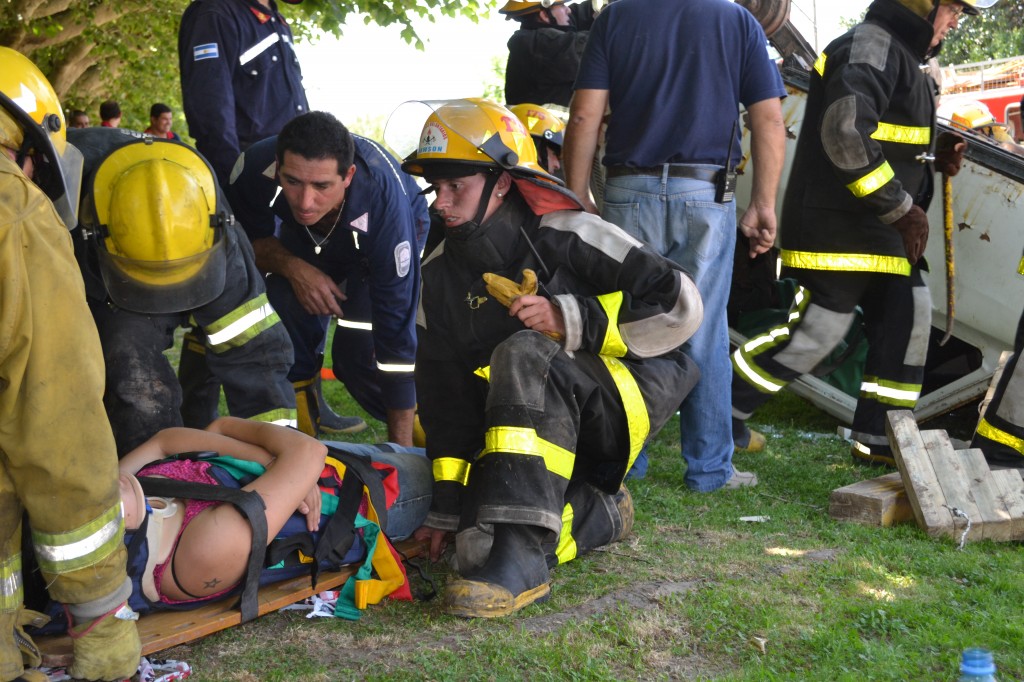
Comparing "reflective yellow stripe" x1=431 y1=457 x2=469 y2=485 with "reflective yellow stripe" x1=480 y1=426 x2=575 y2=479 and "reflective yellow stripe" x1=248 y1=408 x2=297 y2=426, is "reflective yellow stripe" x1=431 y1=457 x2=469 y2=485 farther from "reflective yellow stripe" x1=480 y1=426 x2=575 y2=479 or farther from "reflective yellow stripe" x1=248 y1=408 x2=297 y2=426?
"reflective yellow stripe" x1=248 y1=408 x2=297 y2=426

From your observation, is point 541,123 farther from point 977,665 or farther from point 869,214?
point 977,665

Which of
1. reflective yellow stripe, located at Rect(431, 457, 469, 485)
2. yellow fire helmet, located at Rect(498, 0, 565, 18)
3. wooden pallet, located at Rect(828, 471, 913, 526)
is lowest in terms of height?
wooden pallet, located at Rect(828, 471, 913, 526)

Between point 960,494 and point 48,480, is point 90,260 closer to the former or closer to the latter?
point 48,480

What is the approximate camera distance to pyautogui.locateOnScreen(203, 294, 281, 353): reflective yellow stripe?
3.62 meters

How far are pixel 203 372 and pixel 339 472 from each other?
4.63 feet

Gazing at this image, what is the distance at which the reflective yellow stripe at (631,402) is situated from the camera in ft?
11.1

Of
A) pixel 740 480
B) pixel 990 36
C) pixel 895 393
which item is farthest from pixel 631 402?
pixel 990 36

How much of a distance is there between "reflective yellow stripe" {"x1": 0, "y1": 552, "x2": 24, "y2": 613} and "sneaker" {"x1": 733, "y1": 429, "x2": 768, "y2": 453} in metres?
3.48

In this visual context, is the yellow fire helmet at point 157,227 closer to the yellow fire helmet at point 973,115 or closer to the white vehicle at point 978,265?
the white vehicle at point 978,265

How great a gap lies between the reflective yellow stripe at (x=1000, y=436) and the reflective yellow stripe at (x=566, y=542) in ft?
6.20

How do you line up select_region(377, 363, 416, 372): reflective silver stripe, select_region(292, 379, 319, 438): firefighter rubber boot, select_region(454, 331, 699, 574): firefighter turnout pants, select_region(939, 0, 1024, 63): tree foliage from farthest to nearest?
select_region(939, 0, 1024, 63): tree foliage < select_region(292, 379, 319, 438): firefighter rubber boot < select_region(377, 363, 416, 372): reflective silver stripe < select_region(454, 331, 699, 574): firefighter turnout pants

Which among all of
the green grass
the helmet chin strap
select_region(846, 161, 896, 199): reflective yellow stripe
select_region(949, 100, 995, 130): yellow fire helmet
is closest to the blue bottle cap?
the green grass

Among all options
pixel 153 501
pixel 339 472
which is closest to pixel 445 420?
pixel 339 472

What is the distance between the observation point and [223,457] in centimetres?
317
